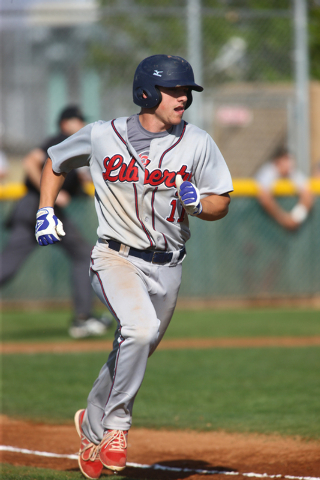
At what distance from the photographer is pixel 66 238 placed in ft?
24.4

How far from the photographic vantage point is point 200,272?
32.3 feet

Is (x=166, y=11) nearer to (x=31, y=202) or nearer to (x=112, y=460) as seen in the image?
(x=31, y=202)

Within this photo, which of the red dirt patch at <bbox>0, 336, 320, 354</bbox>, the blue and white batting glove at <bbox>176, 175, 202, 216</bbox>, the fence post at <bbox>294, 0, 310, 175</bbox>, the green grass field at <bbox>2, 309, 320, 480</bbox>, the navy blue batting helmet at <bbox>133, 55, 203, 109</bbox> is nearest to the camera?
the blue and white batting glove at <bbox>176, 175, 202, 216</bbox>

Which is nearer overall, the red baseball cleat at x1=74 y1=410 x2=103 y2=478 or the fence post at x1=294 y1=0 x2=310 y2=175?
the red baseball cleat at x1=74 y1=410 x2=103 y2=478

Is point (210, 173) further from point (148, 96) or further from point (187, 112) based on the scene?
point (187, 112)

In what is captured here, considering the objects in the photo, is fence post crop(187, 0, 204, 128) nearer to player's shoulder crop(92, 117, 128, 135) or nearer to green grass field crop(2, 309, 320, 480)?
green grass field crop(2, 309, 320, 480)

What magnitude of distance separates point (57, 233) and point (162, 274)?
574 mm

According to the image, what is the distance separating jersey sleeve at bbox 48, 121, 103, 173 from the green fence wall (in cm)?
633

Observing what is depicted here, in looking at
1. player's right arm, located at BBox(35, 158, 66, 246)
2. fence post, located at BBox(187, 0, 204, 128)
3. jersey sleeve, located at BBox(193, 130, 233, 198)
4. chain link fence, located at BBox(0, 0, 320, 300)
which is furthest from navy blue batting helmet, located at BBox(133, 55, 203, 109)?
chain link fence, located at BBox(0, 0, 320, 300)

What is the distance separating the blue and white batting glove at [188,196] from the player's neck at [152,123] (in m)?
0.44

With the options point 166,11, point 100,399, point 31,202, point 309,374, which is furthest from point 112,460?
point 166,11

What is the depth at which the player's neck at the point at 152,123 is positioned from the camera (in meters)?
3.41

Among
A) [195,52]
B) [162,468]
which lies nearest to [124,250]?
[162,468]

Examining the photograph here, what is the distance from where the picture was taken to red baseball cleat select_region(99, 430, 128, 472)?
3.06 meters
